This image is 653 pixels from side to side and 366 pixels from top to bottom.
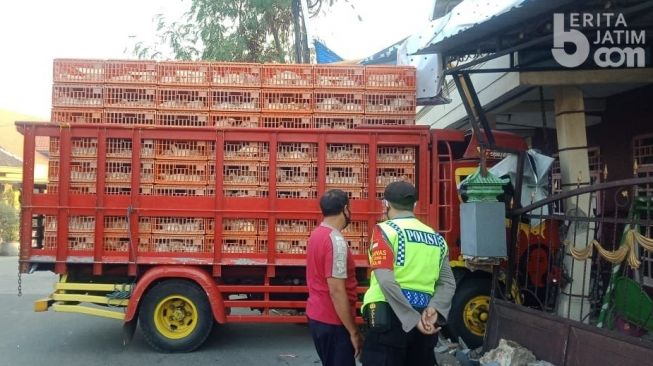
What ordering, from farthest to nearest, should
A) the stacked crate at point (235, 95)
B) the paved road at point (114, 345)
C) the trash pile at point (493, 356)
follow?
the stacked crate at point (235, 95) → the paved road at point (114, 345) → the trash pile at point (493, 356)

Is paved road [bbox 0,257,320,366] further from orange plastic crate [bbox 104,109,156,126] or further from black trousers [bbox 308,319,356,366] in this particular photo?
black trousers [bbox 308,319,356,366]

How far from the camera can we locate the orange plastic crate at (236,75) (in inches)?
258

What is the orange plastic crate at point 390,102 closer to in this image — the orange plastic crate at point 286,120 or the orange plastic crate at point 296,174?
the orange plastic crate at point 286,120

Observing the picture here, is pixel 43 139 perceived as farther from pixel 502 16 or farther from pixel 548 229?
pixel 548 229

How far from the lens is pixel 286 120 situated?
657cm

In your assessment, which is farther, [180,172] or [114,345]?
[114,345]

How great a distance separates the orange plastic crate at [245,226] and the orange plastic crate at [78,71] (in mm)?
2248

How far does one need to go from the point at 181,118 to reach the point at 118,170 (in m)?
0.93

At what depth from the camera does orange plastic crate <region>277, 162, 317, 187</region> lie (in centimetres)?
622

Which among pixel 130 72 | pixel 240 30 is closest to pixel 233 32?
pixel 240 30

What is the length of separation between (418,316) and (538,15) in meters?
3.61

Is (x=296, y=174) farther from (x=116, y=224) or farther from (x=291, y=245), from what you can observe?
(x=116, y=224)

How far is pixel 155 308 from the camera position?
20.2ft

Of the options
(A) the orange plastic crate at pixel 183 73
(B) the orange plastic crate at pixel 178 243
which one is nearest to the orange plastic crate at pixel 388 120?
(A) the orange plastic crate at pixel 183 73
